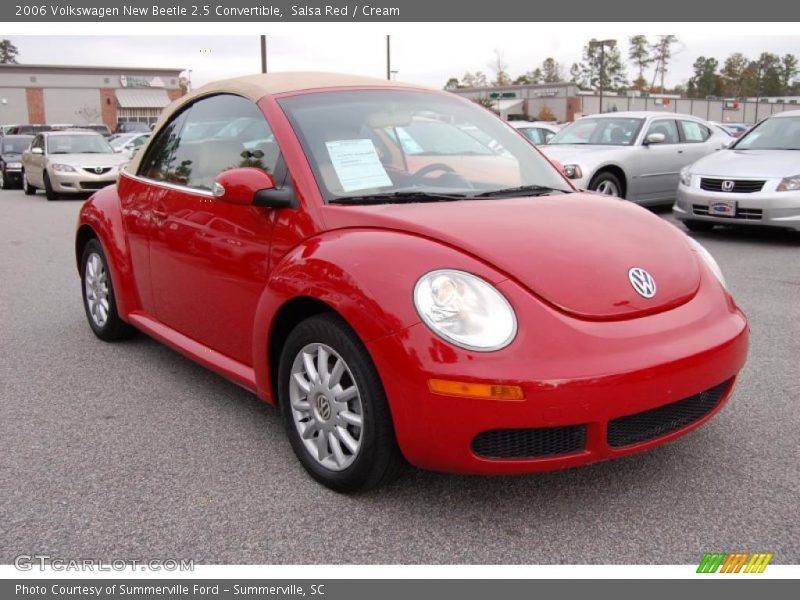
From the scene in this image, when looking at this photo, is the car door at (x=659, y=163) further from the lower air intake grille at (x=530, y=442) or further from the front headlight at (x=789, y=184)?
the lower air intake grille at (x=530, y=442)

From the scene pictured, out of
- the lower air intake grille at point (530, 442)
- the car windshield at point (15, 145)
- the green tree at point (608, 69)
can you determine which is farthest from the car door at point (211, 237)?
the green tree at point (608, 69)

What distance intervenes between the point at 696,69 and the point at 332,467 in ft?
394

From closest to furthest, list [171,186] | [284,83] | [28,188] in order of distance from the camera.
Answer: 1. [284,83]
2. [171,186]
3. [28,188]

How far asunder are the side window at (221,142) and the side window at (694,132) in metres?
9.32

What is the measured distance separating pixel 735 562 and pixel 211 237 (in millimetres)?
2455

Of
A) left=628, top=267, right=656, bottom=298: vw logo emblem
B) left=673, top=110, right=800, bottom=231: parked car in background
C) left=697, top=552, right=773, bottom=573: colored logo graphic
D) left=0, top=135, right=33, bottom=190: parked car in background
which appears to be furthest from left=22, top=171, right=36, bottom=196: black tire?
left=697, top=552, right=773, bottom=573: colored logo graphic

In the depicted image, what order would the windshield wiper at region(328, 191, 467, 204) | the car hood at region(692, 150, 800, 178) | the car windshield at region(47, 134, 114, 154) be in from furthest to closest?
the car windshield at region(47, 134, 114, 154) < the car hood at region(692, 150, 800, 178) < the windshield wiper at region(328, 191, 467, 204)

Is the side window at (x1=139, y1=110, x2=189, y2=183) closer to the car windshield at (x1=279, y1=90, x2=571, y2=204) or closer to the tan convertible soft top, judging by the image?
the tan convertible soft top

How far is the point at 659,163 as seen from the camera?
10.9 meters

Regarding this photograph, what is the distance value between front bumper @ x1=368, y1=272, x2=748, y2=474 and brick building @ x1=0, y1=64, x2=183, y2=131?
70500 mm

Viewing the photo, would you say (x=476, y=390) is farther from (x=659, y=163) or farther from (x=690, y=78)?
(x=690, y=78)

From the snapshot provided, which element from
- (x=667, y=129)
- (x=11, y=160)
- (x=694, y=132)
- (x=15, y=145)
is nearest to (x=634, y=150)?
(x=667, y=129)

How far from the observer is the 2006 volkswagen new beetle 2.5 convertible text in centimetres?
252
